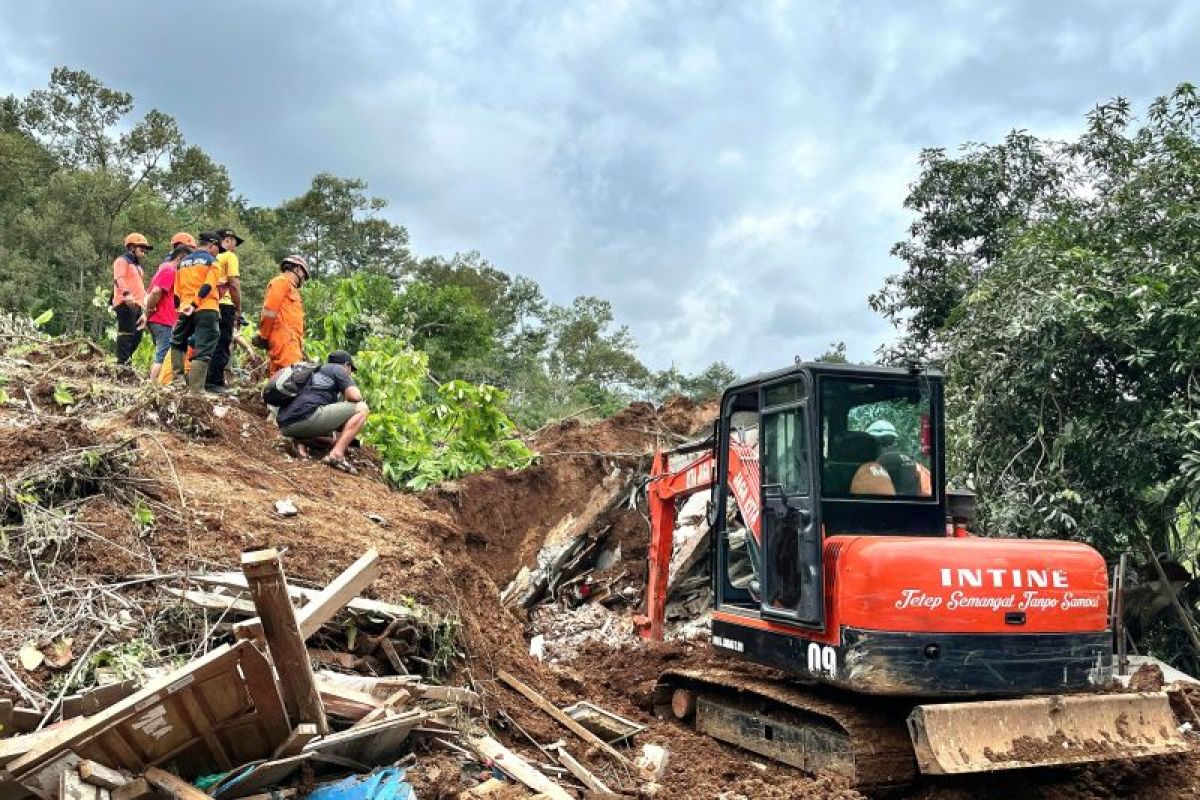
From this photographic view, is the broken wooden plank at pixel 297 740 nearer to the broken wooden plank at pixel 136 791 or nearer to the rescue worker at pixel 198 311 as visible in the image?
the broken wooden plank at pixel 136 791

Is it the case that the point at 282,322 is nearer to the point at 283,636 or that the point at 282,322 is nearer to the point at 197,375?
the point at 197,375

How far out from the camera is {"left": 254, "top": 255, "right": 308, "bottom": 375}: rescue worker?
372 inches

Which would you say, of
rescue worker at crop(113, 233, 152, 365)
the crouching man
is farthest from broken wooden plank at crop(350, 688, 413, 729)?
rescue worker at crop(113, 233, 152, 365)

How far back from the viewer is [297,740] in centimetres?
408

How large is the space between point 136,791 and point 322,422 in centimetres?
525

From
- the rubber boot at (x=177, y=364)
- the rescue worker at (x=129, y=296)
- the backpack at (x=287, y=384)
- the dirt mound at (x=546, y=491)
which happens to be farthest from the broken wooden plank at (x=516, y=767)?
the rescue worker at (x=129, y=296)

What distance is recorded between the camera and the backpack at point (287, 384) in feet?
28.5

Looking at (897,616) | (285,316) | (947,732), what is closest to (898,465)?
(897,616)

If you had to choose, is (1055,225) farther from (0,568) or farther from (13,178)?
(13,178)

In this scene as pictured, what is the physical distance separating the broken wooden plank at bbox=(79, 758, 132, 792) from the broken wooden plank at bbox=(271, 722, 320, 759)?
1.97 feet

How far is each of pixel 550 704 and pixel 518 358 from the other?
101 feet

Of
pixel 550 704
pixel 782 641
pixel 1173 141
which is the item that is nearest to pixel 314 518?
pixel 550 704

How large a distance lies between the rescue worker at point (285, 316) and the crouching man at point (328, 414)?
0.75 metres

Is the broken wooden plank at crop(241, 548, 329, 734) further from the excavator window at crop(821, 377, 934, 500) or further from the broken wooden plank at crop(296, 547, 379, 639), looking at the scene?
the excavator window at crop(821, 377, 934, 500)
